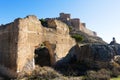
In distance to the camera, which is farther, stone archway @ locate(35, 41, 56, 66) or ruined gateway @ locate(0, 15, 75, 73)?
stone archway @ locate(35, 41, 56, 66)

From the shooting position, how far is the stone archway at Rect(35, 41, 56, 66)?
60.5 feet

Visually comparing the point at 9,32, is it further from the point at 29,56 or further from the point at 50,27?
the point at 50,27

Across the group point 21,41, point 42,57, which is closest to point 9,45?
point 21,41

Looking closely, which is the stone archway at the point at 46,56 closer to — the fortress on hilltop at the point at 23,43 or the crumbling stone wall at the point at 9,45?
the fortress on hilltop at the point at 23,43

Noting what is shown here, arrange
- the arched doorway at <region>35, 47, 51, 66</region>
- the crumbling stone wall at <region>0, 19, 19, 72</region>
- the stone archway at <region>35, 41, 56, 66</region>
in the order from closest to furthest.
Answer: the crumbling stone wall at <region>0, 19, 19, 72</region>, the stone archway at <region>35, 41, 56, 66</region>, the arched doorway at <region>35, 47, 51, 66</region>

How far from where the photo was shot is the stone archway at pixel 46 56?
18438mm

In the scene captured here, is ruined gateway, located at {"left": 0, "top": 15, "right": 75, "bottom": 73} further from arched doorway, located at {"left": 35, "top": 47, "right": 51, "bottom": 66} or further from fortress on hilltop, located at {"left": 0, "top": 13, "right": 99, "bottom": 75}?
arched doorway, located at {"left": 35, "top": 47, "right": 51, "bottom": 66}

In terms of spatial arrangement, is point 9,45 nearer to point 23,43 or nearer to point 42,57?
point 23,43

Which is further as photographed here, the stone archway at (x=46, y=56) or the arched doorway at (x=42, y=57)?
the arched doorway at (x=42, y=57)

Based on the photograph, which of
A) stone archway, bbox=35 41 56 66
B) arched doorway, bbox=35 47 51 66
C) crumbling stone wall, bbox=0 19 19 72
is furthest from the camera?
arched doorway, bbox=35 47 51 66

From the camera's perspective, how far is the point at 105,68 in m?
17.7

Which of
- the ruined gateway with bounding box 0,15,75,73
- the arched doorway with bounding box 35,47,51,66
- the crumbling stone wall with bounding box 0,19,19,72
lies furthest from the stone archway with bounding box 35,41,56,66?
the crumbling stone wall with bounding box 0,19,19,72

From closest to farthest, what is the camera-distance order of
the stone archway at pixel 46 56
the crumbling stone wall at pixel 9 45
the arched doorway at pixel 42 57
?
1. the crumbling stone wall at pixel 9 45
2. the stone archway at pixel 46 56
3. the arched doorway at pixel 42 57

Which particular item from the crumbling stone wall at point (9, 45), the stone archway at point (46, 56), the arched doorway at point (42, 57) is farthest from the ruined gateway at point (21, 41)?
the arched doorway at point (42, 57)
